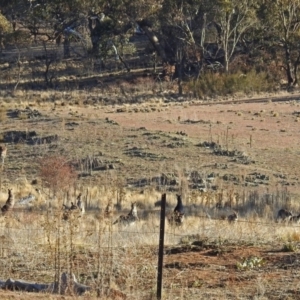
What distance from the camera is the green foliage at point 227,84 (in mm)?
47125

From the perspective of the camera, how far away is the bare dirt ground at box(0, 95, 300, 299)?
10.9m

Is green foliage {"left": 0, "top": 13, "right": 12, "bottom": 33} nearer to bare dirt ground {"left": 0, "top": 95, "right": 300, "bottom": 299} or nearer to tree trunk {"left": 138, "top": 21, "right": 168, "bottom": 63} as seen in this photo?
tree trunk {"left": 138, "top": 21, "right": 168, "bottom": 63}

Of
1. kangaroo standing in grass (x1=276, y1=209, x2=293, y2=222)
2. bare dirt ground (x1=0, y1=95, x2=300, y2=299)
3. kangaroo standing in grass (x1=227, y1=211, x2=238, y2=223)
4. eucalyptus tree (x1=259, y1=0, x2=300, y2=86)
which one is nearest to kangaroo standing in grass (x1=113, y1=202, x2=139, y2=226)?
kangaroo standing in grass (x1=227, y1=211, x2=238, y2=223)

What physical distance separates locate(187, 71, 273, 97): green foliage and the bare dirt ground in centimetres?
520

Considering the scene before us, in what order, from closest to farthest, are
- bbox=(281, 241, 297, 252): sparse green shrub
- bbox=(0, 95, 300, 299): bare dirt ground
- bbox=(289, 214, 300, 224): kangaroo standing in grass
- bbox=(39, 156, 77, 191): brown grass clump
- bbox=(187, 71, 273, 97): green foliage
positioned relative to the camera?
bbox=(0, 95, 300, 299): bare dirt ground < bbox=(281, 241, 297, 252): sparse green shrub < bbox=(289, 214, 300, 224): kangaroo standing in grass < bbox=(39, 156, 77, 191): brown grass clump < bbox=(187, 71, 273, 97): green foliage

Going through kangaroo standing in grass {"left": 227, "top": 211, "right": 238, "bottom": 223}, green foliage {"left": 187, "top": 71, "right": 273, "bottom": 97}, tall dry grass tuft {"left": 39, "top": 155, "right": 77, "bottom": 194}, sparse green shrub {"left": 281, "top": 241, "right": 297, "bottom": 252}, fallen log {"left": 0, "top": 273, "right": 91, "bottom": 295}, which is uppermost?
green foliage {"left": 187, "top": 71, "right": 273, "bottom": 97}

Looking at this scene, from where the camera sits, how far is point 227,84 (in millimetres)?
47906

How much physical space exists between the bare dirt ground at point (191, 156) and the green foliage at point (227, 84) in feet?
17.1

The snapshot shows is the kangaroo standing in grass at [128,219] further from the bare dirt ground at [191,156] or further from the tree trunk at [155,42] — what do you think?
the tree trunk at [155,42]

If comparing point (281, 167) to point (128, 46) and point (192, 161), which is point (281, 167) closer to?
point (192, 161)

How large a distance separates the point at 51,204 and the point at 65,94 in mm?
30400

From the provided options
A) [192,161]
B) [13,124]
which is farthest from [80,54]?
[192,161]

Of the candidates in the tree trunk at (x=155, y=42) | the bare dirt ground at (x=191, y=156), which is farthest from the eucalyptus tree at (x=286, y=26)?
the bare dirt ground at (x=191, y=156)

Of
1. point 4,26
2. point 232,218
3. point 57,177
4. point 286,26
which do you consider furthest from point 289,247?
point 4,26
